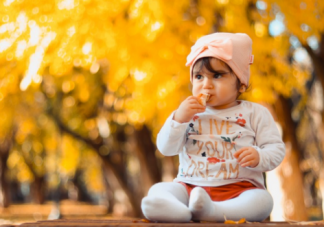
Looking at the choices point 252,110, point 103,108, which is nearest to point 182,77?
point 252,110

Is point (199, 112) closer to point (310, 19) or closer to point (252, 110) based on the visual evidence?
point (252, 110)

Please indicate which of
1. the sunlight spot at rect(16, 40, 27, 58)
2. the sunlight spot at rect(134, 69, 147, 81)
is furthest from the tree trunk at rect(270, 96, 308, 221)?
the sunlight spot at rect(16, 40, 27, 58)

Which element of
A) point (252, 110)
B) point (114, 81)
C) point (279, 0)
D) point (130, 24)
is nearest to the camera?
point (252, 110)

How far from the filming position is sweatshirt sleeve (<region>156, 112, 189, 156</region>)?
87.0 inches

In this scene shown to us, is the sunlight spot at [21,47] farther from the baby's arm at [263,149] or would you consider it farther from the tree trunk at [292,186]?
the baby's arm at [263,149]

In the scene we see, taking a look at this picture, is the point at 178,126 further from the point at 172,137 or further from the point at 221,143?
the point at 221,143

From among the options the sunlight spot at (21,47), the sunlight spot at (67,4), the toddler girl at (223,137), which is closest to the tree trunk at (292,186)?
the sunlight spot at (67,4)

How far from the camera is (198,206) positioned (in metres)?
1.86

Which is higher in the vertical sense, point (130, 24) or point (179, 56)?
point (130, 24)

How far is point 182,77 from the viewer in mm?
5961

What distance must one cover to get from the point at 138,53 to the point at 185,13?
938mm

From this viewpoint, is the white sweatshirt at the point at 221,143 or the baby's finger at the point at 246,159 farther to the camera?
the white sweatshirt at the point at 221,143

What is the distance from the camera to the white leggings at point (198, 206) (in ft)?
6.07

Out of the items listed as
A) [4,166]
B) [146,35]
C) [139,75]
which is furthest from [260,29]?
[4,166]
